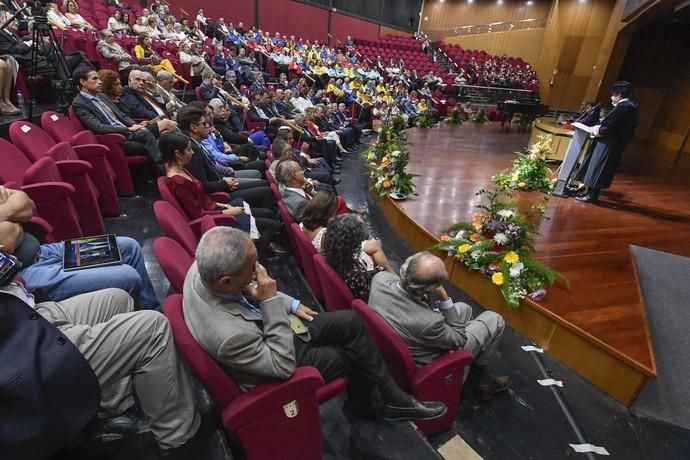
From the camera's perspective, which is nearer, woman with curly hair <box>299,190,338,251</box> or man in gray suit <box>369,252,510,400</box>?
man in gray suit <box>369,252,510,400</box>

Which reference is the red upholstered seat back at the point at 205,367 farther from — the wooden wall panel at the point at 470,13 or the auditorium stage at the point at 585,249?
the wooden wall panel at the point at 470,13

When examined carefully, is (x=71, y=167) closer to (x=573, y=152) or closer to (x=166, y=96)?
(x=166, y=96)

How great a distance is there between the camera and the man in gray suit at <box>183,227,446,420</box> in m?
0.71

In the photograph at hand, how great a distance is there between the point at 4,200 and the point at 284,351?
2.76 ft

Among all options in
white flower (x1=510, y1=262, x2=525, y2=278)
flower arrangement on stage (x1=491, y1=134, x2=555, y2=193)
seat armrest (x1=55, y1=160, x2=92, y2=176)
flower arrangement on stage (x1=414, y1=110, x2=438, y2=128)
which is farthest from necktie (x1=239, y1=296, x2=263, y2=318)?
flower arrangement on stage (x1=414, y1=110, x2=438, y2=128)

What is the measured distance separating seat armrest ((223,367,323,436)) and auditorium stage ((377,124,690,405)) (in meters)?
1.13

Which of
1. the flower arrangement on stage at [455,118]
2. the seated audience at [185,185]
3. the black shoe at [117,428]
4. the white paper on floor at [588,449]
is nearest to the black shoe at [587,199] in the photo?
the white paper on floor at [588,449]

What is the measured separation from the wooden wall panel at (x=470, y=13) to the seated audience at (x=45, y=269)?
12.0 metres

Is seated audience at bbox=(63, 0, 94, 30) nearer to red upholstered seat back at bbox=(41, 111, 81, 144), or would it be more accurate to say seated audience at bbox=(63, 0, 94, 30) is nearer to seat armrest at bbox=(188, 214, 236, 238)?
red upholstered seat back at bbox=(41, 111, 81, 144)

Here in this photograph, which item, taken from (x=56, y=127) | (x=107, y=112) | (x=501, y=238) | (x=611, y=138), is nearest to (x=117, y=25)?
(x=107, y=112)

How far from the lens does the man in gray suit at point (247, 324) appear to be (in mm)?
710

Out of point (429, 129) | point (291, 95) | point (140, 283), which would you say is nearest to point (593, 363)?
point (140, 283)

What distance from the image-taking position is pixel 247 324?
743 mm

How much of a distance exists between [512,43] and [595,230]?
922cm
